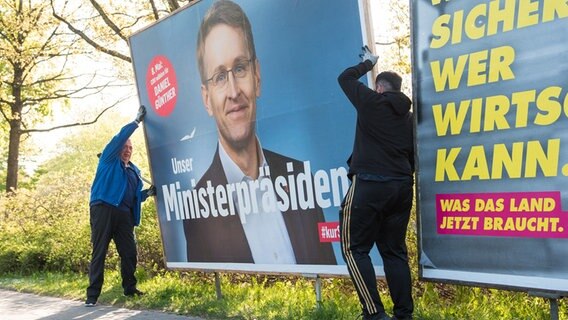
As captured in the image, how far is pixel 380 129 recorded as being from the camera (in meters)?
4.49

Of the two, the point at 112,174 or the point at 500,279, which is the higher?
the point at 112,174

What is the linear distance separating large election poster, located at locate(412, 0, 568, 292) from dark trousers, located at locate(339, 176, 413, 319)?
0.17 meters

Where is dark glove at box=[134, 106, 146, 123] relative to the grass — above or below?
above

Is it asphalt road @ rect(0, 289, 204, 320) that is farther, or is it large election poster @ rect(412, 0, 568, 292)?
asphalt road @ rect(0, 289, 204, 320)

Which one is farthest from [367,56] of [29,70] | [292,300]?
[29,70]

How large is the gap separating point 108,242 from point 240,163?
2.24m

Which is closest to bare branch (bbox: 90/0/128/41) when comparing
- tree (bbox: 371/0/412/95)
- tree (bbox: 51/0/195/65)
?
tree (bbox: 51/0/195/65)

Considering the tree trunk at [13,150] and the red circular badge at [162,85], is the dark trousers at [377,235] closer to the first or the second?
the red circular badge at [162,85]

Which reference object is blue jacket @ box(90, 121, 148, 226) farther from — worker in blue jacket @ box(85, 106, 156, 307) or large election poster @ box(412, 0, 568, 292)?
large election poster @ box(412, 0, 568, 292)

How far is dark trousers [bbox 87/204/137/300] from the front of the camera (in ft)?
24.2

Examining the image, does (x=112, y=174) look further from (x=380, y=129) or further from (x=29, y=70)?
(x=29, y=70)

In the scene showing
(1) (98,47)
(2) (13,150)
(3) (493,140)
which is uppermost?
(1) (98,47)

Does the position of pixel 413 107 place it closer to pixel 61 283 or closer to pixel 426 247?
pixel 426 247

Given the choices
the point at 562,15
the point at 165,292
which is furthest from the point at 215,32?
the point at 562,15
